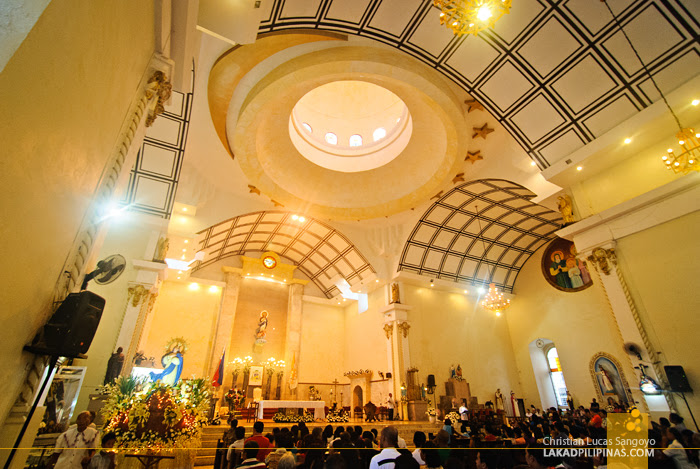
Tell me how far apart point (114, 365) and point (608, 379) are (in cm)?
1836

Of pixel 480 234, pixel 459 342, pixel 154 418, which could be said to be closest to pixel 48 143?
pixel 154 418

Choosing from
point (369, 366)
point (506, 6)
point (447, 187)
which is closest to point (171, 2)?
point (506, 6)

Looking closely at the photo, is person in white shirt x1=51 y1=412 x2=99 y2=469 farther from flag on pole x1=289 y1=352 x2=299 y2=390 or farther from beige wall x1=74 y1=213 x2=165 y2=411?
flag on pole x1=289 y1=352 x2=299 y2=390

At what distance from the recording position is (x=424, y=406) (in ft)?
46.2

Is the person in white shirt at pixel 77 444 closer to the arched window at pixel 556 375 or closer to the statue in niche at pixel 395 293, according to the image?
the statue in niche at pixel 395 293

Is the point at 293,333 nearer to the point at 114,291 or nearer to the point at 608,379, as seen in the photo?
the point at 114,291

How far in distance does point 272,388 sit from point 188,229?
31.3ft

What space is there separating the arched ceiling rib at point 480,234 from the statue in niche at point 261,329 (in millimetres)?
8607

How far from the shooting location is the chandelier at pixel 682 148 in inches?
246

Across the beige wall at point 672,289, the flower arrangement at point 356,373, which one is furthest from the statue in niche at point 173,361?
the beige wall at point 672,289

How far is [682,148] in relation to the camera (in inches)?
254

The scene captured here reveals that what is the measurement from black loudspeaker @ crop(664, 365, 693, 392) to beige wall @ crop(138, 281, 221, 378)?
16.7m

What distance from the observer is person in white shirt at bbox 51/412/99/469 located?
4.10 metres

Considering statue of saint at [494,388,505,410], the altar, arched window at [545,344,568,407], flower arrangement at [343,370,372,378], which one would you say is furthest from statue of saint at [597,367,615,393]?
the altar
